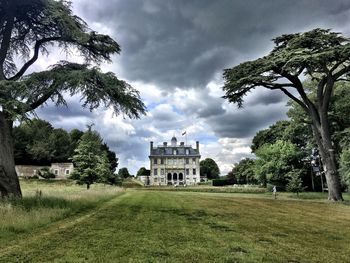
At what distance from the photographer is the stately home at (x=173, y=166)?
85.7 m

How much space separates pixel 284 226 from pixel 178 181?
77348 mm

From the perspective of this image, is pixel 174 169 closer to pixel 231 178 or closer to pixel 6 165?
pixel 231 178

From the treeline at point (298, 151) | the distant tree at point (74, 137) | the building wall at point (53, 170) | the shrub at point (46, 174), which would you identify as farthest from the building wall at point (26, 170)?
the treeline at point (298, 151)

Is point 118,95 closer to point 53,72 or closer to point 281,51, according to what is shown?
point 53,72

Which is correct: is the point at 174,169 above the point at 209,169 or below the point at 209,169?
below

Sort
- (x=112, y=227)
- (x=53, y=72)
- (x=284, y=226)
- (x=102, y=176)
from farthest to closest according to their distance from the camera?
1. (x=102, y=176)
2. (x=53, y=72)
3. (x=284, y=226)
4. (x=112, y=227)

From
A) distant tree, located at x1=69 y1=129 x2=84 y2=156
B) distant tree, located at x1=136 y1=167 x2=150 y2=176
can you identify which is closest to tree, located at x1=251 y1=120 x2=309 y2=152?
distant tree, located at x1=69 y1=129 x2=84 y2=156

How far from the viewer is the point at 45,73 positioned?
512 inches

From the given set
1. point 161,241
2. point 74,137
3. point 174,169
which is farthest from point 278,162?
point 74,137

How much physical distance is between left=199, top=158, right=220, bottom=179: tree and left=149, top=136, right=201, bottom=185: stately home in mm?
23451

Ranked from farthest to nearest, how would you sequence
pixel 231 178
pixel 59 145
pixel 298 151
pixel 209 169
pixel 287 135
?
pixel 209 169
pixel 59 145
pixel 231 178
pixel 298 151
pixel 287 135

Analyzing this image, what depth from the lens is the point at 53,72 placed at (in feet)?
43.2

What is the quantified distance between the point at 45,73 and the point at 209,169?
332ft

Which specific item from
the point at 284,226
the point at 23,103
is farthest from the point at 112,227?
the point at 23,103
